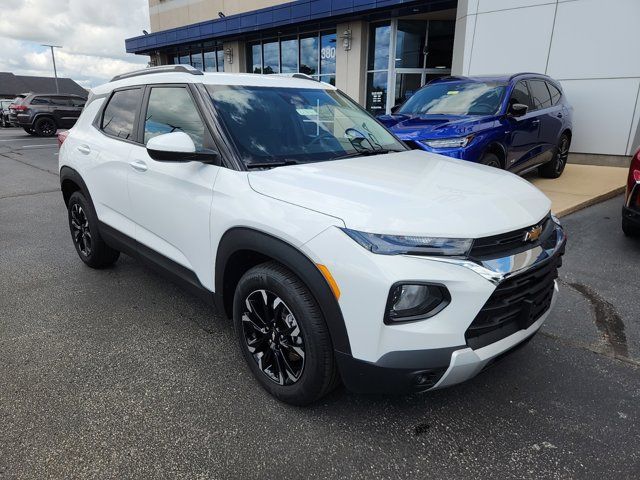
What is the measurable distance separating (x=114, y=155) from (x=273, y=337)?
2.18 m

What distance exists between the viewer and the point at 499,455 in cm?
220

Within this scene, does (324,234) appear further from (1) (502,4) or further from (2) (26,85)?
(2) (26,85)

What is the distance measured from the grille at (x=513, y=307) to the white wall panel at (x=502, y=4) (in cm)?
1001

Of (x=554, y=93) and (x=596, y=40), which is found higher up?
(x=596, y=40)

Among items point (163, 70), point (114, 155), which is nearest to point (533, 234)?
point (163, 70)

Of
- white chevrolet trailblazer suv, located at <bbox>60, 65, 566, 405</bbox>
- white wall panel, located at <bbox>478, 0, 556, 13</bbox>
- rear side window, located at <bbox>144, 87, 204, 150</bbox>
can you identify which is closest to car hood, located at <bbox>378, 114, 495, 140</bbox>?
white chevrolet trailblazer suv, located at <bbox>60, 65, 566, 405</bbox>

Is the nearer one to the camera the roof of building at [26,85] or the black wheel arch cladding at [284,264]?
the black wheel arch cladding at [284,264]

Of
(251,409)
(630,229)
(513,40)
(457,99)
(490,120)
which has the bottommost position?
(251,409)

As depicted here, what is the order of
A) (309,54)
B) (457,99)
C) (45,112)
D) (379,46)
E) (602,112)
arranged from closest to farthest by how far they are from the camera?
(457,99) → (602,112) → (379,46) → (309,54) → (45,112)

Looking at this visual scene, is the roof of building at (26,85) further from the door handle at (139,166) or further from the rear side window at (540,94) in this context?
the door handle at (139,166)

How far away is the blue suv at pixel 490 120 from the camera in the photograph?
225 inches

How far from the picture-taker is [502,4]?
416 inches

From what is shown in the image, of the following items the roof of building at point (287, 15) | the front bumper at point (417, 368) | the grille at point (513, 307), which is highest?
the roof of building at point (287, 15)

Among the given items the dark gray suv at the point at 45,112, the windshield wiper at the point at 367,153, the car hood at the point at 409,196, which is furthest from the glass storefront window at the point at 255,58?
the car hood at the point at 409,196
